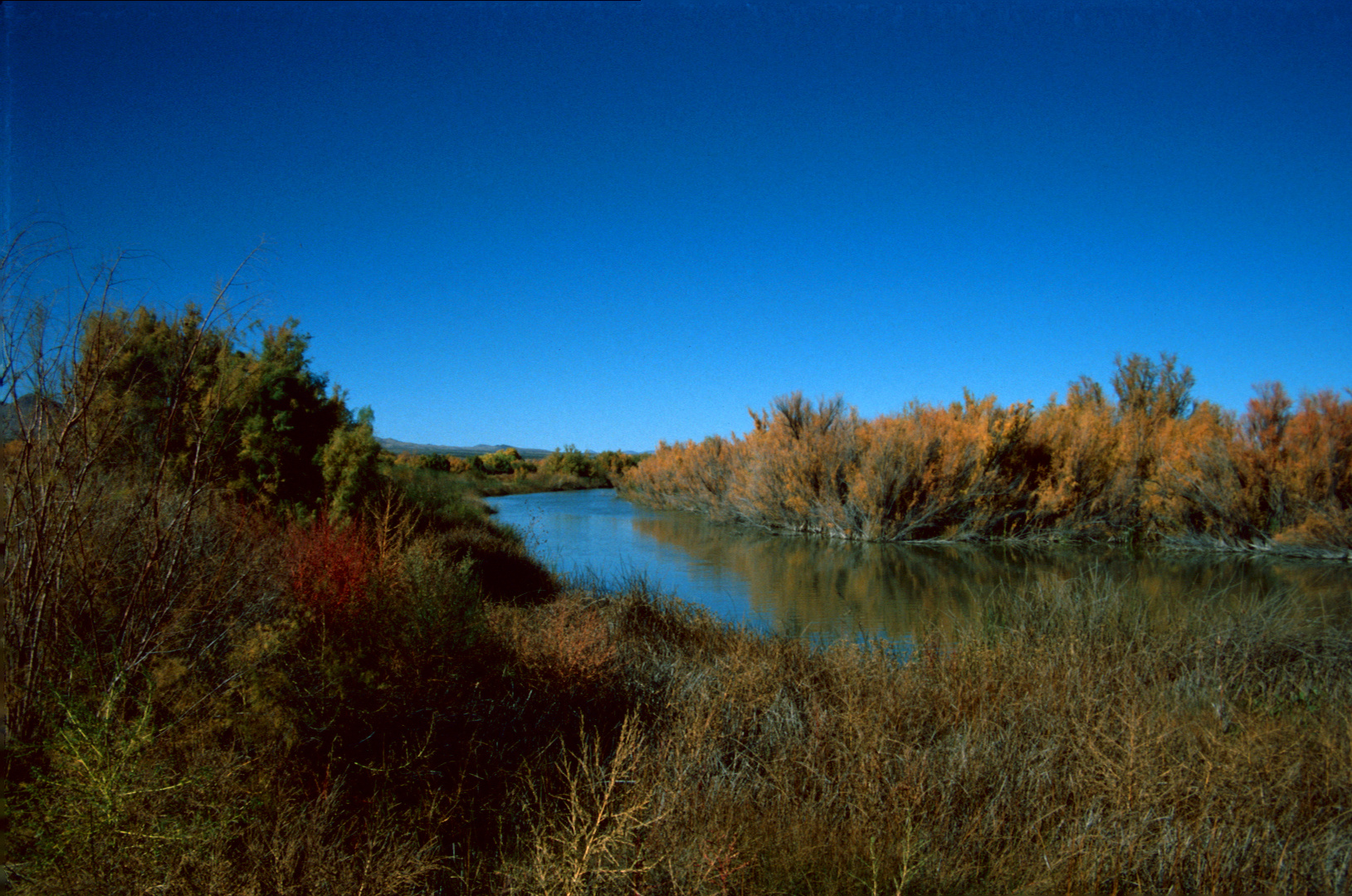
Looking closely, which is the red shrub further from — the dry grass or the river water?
the river water

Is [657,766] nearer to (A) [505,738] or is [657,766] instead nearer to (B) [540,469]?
(A) [505,738]

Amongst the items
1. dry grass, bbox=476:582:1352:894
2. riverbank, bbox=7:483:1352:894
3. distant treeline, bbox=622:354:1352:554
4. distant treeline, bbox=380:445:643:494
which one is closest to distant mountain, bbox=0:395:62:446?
riverbank, bbox=7:483:1352:894

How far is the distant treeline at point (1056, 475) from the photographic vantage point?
11148 millimetres

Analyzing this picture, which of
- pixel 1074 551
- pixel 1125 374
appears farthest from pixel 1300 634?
pixel 1125 374

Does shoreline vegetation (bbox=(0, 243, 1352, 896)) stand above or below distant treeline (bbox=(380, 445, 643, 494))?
below

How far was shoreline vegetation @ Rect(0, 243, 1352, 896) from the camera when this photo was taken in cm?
219

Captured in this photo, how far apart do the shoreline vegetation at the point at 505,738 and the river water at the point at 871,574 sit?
5.92ft

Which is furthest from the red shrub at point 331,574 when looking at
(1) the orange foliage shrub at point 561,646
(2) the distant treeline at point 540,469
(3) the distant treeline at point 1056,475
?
(2) the distant treeline at point 540,469

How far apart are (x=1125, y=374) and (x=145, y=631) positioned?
30.8 metres

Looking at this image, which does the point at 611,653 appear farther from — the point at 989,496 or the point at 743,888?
the point at 989,496

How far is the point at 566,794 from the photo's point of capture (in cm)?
301

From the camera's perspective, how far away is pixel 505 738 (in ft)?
11.9

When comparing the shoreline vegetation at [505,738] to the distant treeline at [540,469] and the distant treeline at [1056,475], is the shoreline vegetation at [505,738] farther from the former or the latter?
the distant treeline at [540,469]

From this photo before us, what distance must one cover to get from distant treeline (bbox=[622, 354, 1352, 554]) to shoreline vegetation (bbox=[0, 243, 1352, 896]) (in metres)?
8.17
